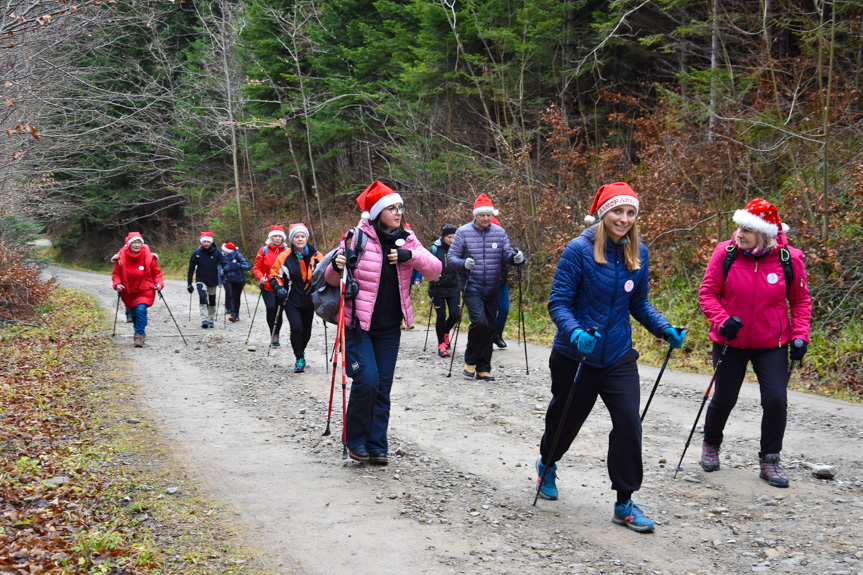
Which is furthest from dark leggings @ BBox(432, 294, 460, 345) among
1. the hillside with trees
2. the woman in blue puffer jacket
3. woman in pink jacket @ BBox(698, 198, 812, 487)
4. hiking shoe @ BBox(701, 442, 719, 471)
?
the woman in blue puffer jacket

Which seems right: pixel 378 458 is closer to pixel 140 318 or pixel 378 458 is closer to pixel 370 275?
pixel 370 275

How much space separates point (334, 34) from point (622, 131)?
13862mm

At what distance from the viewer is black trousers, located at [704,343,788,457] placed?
575 cm

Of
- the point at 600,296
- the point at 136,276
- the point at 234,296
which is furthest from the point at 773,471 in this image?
the point at 234,296

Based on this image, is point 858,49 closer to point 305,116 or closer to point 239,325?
point 239,325

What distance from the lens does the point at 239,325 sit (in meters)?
17.2

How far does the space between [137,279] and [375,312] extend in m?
9.05

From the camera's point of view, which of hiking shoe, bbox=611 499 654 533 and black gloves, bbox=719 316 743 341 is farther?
black gloves, bbox=719 316 743 341

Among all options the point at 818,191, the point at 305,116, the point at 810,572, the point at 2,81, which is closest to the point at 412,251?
the point at 810,572

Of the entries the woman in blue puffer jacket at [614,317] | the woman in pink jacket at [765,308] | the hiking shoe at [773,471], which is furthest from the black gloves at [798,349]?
the woman in blue puffer jacket at [614,317]

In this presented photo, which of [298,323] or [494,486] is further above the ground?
[298,323]

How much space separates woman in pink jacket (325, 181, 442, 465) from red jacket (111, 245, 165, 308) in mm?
8631

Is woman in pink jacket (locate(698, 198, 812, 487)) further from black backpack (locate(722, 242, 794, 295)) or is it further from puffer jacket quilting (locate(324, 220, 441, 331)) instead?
puffer jacket quilting (locate(324, 220, 441, 331))

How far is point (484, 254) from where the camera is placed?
1027 centimetres
